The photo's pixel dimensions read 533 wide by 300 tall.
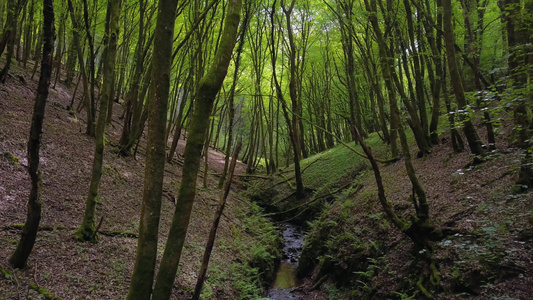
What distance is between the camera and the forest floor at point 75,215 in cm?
456

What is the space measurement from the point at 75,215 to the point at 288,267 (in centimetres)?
633

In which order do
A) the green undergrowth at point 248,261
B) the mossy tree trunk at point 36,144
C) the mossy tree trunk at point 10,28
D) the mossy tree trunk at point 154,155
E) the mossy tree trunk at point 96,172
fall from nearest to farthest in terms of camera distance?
the mossy tree trunk at point 154,155 → the mossy tree trunk at point 36,144 → the mossy tree trunk at point 96,172 → the green undergrowth at point 248,261 → the mossy tree trunk at point 10,28

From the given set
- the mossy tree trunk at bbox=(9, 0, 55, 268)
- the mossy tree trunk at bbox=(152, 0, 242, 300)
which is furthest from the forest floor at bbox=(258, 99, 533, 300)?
the mossy tree trunk at bbox=(9, 0, 55, 268)

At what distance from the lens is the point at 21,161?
6648mm

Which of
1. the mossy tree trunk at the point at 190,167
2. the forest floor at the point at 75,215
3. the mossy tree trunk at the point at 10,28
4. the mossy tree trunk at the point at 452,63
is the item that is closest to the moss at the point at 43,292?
the forest floor at the point at 75,215

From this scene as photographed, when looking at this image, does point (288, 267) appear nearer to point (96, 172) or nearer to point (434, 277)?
point (434, 277)

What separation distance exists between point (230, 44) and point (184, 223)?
90.0 inches

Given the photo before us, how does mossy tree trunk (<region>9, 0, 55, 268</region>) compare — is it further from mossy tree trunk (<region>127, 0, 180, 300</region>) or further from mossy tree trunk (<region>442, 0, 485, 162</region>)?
mossy tree trunk (<region>442, 0, 485, 162</region>)

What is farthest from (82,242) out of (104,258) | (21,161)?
(21,161)

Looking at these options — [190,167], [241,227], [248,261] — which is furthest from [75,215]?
[241,227]

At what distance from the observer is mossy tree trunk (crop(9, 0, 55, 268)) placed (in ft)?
12.9

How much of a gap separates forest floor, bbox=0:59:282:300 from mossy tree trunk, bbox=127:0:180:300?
1.72 metres

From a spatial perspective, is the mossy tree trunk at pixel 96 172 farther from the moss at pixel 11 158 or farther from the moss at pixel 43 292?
the moss at pixel 11 158

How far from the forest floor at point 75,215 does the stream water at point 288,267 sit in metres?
1.42
